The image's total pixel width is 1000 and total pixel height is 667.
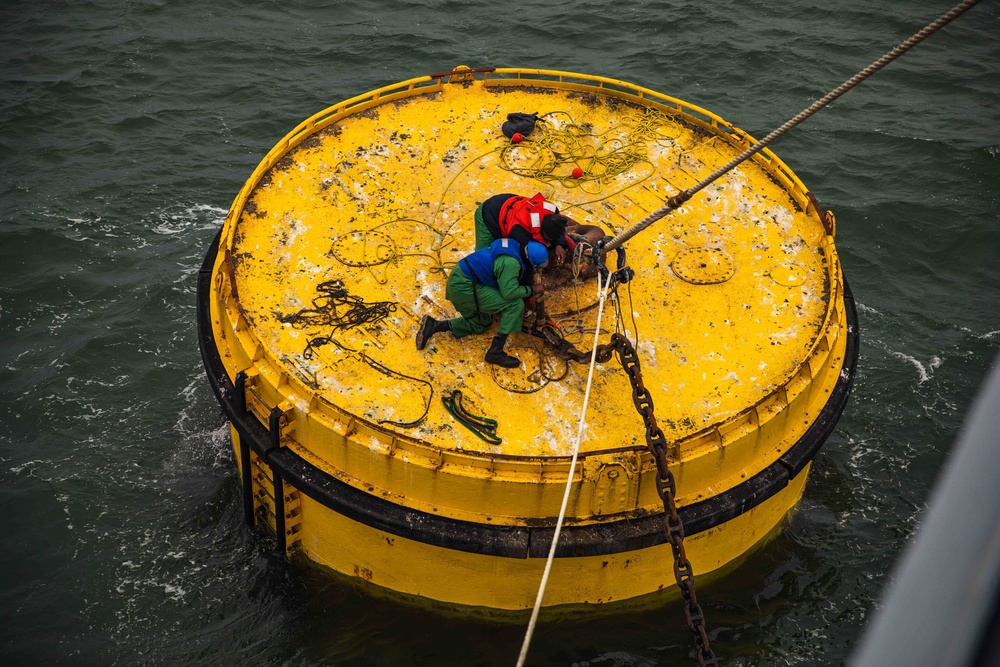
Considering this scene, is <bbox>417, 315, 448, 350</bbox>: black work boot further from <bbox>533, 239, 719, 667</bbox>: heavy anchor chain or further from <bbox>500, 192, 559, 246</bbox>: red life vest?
<bbox>533, 239, 719, 667</bbox>: heavy anchor chain

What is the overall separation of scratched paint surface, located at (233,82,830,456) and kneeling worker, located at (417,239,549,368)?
18cm

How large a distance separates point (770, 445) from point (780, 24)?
10149 mm

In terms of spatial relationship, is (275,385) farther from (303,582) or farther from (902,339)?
(902,339)

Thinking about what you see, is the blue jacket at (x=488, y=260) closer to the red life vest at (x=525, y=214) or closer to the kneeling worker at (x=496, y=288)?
the kneeling worker at (x=496, y=288)

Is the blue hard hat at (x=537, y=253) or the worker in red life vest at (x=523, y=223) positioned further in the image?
the worker in red life vest at (x=523, y=223)

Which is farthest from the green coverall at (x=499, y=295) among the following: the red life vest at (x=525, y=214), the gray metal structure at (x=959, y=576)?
the gray metal structure at (x=959, y=576)

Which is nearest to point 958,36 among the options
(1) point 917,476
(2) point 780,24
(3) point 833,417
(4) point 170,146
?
(2) point 780,24

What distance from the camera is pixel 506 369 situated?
22.9 ft

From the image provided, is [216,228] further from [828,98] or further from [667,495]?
[828,98]

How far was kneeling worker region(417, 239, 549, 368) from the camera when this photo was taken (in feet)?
21.8

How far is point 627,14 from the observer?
15070 millimetres

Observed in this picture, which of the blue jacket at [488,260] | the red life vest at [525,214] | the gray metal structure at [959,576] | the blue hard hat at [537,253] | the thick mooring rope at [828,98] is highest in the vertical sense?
the gray metal structure at [959,576]

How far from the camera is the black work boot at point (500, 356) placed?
271 inches

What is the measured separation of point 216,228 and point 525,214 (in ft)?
19.3
